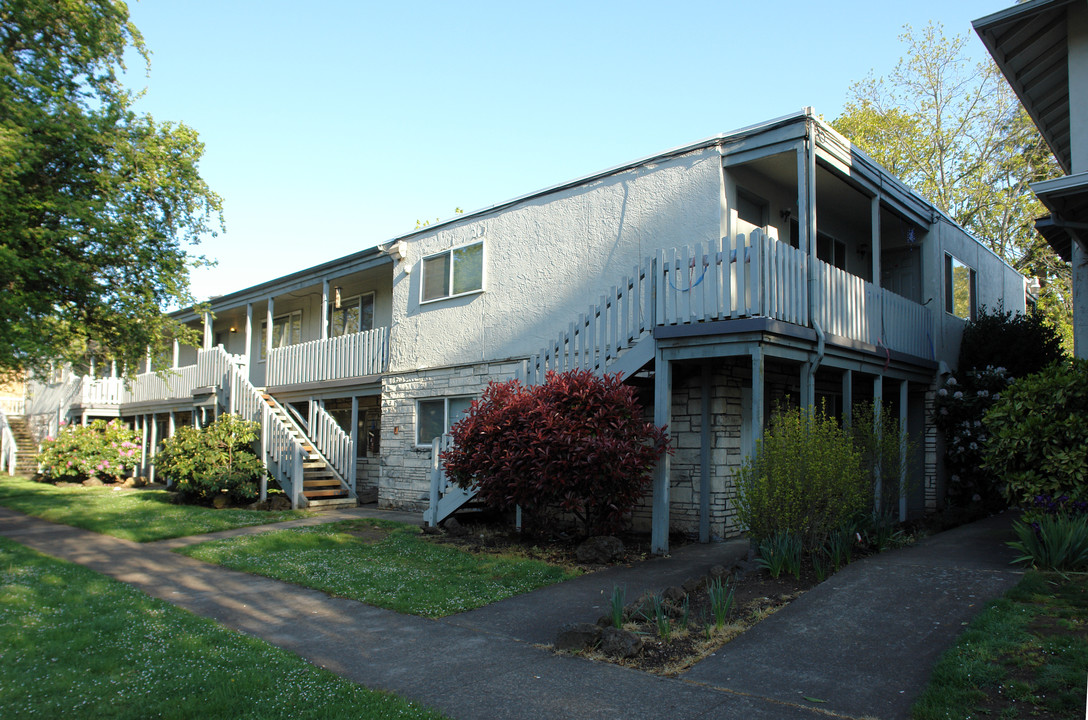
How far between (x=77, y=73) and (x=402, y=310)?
7044mm

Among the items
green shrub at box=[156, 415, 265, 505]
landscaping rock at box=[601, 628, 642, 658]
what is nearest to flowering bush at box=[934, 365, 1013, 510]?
landscaping rock at box=[601, 628, 642, 658]

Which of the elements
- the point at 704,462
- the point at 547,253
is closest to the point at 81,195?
the point at 547,253

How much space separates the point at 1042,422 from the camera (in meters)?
8.11

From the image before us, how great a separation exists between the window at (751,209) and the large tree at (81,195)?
970 centimetres

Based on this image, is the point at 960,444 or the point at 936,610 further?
the point at 960,444

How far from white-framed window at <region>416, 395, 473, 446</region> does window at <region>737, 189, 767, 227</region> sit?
5995 mm

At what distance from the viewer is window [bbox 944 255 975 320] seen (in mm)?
15000

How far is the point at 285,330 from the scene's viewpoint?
74.6ft

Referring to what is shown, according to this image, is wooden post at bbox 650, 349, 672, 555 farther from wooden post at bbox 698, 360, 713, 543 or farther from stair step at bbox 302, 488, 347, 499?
stair step at bbox 302, 488, 347, 499

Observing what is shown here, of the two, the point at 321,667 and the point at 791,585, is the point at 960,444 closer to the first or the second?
the point at 791,585

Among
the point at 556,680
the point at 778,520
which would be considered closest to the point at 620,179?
the point at 778,520

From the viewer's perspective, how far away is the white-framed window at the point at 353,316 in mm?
19500

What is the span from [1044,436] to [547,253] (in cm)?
785

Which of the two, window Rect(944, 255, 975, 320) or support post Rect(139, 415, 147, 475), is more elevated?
window Rect(944, 255, 975, 320)
